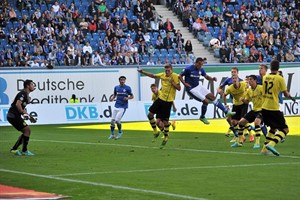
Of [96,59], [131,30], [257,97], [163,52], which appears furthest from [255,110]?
[131,30]

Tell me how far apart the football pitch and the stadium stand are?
1502 centimetres

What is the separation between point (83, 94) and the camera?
1668 inches

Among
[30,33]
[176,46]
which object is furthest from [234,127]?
[176,46]

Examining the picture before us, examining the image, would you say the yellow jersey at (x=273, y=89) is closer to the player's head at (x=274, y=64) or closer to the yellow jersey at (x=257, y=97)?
the player's head at (x=274, y=64)

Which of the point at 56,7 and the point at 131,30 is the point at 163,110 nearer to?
the point at 56,7

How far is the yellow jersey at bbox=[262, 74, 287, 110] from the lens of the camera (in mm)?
19156

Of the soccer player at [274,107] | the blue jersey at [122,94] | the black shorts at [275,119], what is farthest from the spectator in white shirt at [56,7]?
the black shorts at [275,119]

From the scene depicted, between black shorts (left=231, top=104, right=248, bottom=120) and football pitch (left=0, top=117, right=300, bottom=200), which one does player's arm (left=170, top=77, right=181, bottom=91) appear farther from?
black shorts (left=231, top=104, right=248, bottom=120)

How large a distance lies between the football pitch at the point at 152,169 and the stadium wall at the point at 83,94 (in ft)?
36.5

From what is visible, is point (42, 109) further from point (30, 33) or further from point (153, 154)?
point (153, 154)

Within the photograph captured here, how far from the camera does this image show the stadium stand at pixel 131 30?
4291 centimetres

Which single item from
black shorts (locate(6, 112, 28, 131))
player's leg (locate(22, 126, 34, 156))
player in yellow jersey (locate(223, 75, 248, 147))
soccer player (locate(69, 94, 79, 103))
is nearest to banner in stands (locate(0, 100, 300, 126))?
soccer player (locate(69, 94, 79, 103))

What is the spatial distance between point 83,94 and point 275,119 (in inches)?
949

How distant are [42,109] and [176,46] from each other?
1204 centimetres
